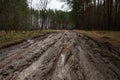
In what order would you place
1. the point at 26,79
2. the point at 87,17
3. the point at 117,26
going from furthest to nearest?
the point at 87,17, the point at 117,26, the point at 26,79

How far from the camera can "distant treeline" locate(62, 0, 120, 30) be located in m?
38.0

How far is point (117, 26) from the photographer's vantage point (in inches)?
1443

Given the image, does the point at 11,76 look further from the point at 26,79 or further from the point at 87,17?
the point at 87,17

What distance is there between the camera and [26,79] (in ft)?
18.4

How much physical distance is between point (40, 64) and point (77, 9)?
5075 cm

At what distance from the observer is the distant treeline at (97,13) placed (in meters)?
38.0

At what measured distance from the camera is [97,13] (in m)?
49.6

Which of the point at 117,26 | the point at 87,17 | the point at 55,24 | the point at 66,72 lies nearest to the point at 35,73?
the point at 66,72

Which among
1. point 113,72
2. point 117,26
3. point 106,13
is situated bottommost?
point 113,72

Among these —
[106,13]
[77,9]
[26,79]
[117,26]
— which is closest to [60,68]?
[26,79]

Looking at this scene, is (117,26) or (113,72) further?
(117,26)

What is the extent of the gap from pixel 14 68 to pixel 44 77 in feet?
5.11

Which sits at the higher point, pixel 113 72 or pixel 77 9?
pixel 77 9

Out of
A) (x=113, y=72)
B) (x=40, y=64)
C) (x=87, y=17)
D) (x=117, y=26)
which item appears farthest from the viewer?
(x=87, y=17)
